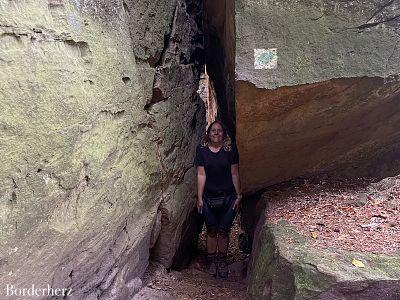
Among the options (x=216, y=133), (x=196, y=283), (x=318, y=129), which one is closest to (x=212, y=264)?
(x=196, y=283)

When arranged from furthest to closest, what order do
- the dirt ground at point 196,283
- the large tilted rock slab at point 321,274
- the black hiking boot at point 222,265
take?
the black hiking boot at point 222,265 < the dirt ground at point 196,283 < the large tilted rock slab at point 321,274

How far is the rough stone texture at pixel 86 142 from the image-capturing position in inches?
114

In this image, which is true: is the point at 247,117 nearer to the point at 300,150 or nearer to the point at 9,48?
Answer: the point at 300,150

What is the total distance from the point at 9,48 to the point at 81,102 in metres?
0.81

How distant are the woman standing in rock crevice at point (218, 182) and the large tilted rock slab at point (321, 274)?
1.44 metres

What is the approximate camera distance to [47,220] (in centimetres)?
319

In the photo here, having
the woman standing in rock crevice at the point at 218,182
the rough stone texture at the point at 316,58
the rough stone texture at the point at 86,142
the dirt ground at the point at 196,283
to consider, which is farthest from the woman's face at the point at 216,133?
the dirt ground at the point at 196,283

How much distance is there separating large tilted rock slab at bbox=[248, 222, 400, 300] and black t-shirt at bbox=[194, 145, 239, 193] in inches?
59.3

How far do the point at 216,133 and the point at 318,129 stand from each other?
1261mm

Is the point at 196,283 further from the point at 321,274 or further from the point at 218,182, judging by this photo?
the point at 321,274

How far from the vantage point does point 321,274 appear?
3393 millimetres

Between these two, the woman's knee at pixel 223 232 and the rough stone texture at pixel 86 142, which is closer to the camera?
the rough stone texture at pixel 86 142

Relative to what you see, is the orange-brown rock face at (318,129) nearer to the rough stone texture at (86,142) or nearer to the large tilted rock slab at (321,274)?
the rough stone texture at (86,142)

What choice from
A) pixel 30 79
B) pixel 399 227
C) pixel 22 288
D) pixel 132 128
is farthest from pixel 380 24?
pixel 22 288
